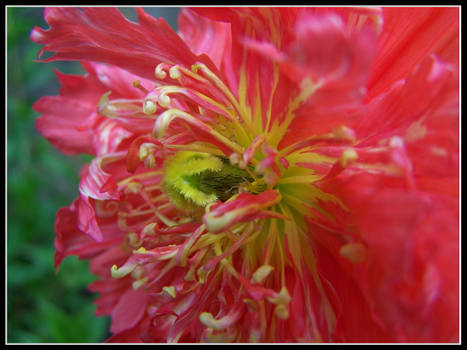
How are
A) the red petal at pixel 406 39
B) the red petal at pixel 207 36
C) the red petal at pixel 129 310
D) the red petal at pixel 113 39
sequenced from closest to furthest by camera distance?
Answer: the red petal at pixel 406 39 < the red petal at pixel 113 39 < the red petal at pixel 207 36 < the red petal at pixel 129 310

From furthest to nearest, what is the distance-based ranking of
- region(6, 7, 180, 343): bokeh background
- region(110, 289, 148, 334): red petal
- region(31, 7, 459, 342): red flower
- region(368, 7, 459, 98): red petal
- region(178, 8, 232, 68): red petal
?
region(6, 7, 180, 343): bokeh background, region(110, 289, 148, 334): red petal, region(178, 8, 232, 68): red petal, region(368, 7, 459, 98): red petal, region(31, 7, 459, 342): red flower

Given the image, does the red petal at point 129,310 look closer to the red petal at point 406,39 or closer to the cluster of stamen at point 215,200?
the cluster of stamen at point 215,200

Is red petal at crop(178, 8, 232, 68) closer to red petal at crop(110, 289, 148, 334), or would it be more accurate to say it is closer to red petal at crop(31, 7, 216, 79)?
red petal at crop(31, 7, 216, 79)

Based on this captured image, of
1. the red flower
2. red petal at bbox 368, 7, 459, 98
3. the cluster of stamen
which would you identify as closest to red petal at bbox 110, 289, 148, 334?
the red flower

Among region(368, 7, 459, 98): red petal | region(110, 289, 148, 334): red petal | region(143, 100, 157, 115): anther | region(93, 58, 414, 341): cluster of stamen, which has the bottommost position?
region(110, 289, 148, 334): red petal

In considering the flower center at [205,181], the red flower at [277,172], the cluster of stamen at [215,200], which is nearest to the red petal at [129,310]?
the red flower at [277,172]

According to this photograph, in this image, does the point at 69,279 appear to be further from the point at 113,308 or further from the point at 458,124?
the point at 458,124

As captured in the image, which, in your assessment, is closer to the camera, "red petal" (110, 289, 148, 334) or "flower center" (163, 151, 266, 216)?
"flower center" (163, 151, 266, 216)

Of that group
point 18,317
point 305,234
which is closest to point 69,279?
point 18,317

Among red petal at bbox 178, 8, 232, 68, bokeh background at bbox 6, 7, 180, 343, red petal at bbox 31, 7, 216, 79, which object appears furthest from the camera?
bokeh background at bbox 6, 7, 180, 343

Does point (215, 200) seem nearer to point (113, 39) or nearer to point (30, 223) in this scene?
point (113, 39)
